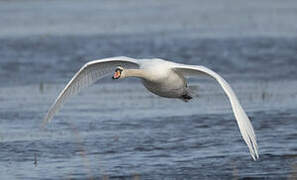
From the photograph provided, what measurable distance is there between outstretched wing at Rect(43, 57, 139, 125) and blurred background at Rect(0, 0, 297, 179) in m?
0.90

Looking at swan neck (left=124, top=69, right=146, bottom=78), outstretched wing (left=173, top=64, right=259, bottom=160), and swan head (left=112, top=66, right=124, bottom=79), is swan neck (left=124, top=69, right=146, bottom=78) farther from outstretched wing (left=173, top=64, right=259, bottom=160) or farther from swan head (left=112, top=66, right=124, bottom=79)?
outstretched wing (left=173, top=64, right=259, bottom=160)

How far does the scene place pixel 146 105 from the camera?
51.4 feet

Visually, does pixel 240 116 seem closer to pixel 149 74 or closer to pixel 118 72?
pixel 149 74

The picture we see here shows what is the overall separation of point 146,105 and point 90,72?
4.18 metres

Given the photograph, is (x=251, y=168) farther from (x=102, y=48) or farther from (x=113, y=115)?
(x=102, y=48)

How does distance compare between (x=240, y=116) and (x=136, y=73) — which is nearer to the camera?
Answer: (x=240, y=116)

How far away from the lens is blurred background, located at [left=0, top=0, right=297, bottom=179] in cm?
1157

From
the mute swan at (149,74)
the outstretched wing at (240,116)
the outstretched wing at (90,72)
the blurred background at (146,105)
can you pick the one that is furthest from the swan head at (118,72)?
the blurred background at (146,105)

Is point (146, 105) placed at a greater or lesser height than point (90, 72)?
lesser

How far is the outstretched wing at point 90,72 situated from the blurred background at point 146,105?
903 mm

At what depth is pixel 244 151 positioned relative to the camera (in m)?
12.3

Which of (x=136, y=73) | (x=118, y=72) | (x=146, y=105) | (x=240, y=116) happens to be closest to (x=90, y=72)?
(x=118, y=72)

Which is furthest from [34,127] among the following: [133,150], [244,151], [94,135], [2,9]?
[2,9]

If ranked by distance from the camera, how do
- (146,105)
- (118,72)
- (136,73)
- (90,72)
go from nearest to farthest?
1. (136,73)
2. (118,72)
3. (90,72)
4. (146,105)
